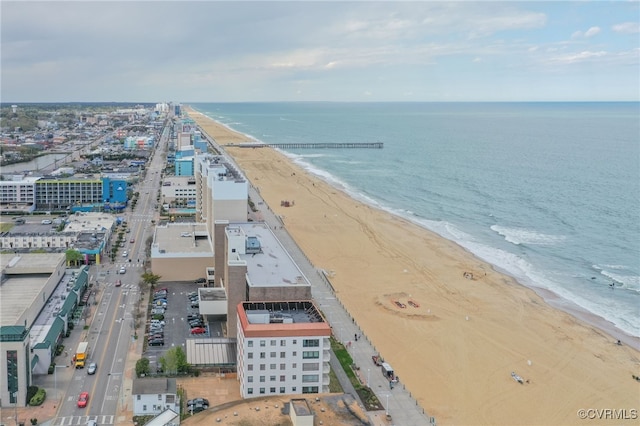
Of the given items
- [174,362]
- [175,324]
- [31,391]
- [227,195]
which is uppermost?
[227,195]

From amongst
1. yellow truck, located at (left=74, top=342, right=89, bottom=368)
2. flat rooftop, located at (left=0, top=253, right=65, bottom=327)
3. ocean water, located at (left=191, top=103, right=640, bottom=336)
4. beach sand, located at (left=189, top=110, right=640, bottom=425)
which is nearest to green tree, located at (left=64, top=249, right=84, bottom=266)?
flat rooftop, located at (left=0, top=253, right=65, bottom=327)

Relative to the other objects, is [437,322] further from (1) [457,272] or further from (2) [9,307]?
(2) [9,307]

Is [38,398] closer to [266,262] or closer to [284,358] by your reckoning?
[284,358]

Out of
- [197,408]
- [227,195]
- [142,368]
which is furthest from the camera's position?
[227,195]

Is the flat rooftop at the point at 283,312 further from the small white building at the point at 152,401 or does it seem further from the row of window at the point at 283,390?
the small white building at the point at 152,401

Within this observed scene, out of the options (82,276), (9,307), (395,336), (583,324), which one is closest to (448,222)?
(583,324)

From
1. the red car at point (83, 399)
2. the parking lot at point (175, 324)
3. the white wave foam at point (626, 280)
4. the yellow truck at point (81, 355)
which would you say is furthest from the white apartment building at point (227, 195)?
the white wave foam at point (626, 280)

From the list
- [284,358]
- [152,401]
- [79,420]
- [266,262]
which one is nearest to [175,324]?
[266,262]
